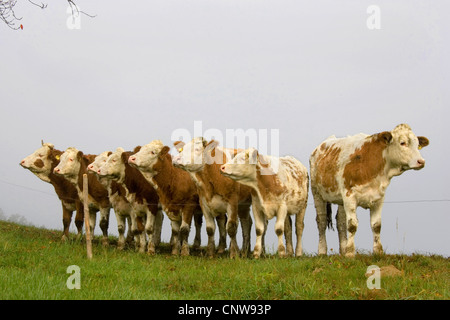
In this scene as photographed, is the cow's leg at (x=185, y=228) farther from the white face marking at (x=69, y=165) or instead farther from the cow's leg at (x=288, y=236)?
the white face marking at (x=69, y=165)

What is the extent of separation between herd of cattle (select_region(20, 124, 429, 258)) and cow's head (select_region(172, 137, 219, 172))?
0.03 meters

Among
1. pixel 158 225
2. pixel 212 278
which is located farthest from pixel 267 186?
pixel 158 225

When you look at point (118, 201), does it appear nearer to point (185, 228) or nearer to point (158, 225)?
point (158, 225)

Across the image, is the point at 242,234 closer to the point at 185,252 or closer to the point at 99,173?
the point at 185,252

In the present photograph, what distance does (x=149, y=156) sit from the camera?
15609 mm

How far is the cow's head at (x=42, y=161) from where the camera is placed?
1941 cm

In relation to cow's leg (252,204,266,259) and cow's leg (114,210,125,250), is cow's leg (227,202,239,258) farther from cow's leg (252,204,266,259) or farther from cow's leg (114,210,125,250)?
cow's leg (114,210,125,250)

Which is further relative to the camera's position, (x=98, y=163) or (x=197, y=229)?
(x=197, y=229)

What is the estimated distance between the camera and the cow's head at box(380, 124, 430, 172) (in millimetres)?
12664

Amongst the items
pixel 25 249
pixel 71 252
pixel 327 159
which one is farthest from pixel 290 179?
pixel 25 249

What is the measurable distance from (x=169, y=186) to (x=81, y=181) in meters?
4.08

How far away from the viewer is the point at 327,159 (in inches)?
574

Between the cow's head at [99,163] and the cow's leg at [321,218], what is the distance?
6954mm

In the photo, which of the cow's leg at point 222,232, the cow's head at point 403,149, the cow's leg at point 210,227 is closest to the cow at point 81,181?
the cow's leg at point 222,232
